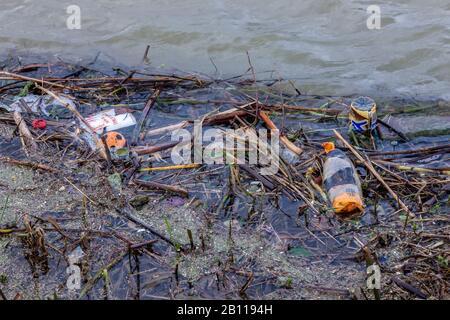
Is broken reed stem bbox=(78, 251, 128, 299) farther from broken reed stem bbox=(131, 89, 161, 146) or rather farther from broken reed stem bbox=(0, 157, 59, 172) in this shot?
broken reed stem bbox=(131, 89, 161, 146)

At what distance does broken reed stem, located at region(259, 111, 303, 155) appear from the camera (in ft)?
13.8

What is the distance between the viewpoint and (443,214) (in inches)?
141

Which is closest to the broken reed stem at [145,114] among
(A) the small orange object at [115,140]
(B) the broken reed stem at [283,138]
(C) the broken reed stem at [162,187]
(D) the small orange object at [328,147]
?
(A) the small orange object at [115,140]

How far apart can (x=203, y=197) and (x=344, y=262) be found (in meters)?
1.05

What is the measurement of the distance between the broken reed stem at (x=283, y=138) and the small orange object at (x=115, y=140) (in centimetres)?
111

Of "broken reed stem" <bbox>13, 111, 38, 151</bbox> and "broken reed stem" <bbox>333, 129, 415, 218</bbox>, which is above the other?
"broken reed stem" <bbox>13, 111, 38, 151</bbox>

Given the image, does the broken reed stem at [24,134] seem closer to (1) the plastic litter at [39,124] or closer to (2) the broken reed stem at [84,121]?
(1) the plastic litter at [39,124]

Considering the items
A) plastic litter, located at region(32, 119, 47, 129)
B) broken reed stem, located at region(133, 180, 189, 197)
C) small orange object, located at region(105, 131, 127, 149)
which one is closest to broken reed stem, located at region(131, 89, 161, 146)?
small orange object, located at region(105, 131, 127, 149)

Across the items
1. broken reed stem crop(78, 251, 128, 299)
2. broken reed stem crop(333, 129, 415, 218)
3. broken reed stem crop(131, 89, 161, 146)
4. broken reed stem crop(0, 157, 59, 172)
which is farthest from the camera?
broken reed stem crop(131, 89, 161, 146)

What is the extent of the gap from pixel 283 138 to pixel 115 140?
1286 millimetres

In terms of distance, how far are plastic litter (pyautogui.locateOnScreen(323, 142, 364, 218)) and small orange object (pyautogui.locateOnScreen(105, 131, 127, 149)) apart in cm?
155

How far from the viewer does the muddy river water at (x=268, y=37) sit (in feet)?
18.6

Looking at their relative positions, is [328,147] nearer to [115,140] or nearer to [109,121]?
[115,140]

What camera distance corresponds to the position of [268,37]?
6.32 meters
